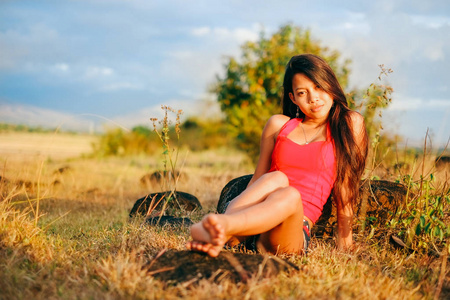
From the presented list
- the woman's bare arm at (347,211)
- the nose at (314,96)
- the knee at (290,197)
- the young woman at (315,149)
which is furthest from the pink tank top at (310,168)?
the knee at (290,197)

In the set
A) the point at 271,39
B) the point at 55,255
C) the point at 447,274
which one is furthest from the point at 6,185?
the point at 271,39

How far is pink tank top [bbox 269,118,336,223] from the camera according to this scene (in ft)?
10.5

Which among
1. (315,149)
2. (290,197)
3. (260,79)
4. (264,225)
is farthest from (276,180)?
(260,79)

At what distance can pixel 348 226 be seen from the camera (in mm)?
3305

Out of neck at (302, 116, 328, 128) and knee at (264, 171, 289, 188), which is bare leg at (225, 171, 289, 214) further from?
neck at (302, 116, 328, 128)

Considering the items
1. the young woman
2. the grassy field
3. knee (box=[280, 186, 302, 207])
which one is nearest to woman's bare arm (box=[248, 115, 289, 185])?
the young woman

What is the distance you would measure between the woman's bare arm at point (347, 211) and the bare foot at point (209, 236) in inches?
52.4

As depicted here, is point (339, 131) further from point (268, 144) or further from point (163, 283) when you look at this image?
point (163, 283)

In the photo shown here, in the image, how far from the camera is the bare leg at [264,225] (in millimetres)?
2285

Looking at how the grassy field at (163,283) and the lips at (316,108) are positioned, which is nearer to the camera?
the grassy field at (163,283)

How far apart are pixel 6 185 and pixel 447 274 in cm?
472

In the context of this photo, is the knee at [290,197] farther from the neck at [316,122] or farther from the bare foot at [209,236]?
the neck at [316,122]

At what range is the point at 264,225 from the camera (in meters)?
2.55

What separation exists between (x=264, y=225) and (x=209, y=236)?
0.41m
